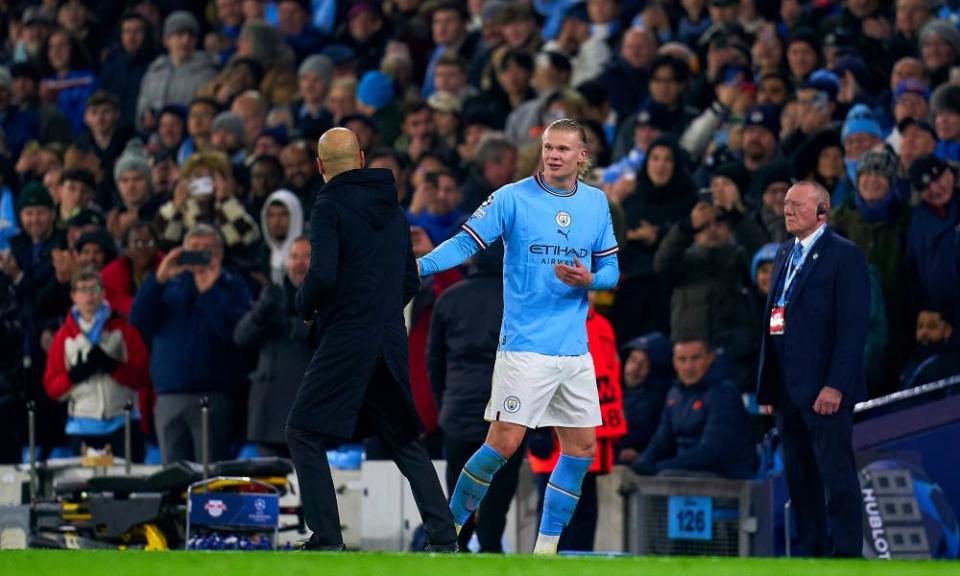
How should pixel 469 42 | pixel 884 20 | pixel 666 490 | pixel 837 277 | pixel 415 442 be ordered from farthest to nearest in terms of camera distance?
pixel 469 42 → pixel 884 20 → pixel 666 490 → pixel 837 277 → pixel 415 442

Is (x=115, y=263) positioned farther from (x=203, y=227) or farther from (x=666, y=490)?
(x=666, y=490)

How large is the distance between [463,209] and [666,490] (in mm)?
3450

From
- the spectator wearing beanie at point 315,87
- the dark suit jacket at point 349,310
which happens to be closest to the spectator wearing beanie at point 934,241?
the dark suit jacket at point 349,310

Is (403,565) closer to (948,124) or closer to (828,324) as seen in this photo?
(828,324)

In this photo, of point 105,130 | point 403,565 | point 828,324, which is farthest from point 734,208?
point 105,130

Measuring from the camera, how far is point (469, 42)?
19.1 metres

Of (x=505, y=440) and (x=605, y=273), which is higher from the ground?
(x=605, y=273)

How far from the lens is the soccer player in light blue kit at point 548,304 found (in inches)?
381

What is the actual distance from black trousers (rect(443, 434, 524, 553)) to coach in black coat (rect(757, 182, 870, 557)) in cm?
179

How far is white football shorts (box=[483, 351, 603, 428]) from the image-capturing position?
9.65m

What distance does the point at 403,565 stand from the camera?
794 centimetres

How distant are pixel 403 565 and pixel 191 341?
6.51m

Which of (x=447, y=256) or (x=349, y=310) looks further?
(x=447, y=256)

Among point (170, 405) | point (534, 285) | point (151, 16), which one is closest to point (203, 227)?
point (170, 405)
